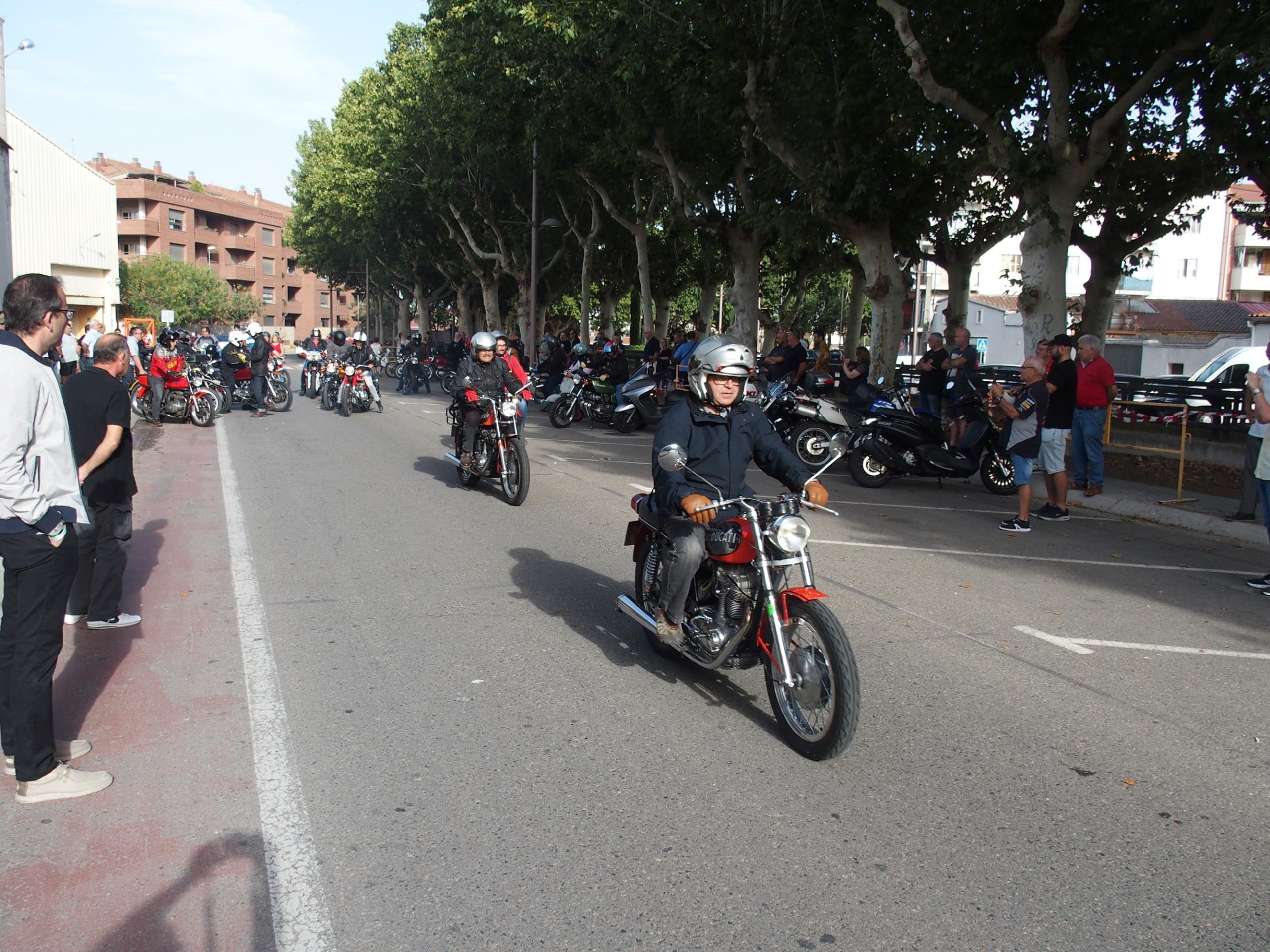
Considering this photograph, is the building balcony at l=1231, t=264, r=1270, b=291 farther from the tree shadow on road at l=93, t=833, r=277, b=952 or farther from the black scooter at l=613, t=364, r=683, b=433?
the tree shadow on road at l=93, t=833, r=277, b=952

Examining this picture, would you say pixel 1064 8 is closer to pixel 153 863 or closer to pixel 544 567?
pixel 544 567

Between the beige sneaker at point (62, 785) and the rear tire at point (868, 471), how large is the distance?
9.86 m

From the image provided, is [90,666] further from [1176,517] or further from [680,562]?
[1176,517]

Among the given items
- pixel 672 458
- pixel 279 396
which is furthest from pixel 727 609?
pixel 279 396

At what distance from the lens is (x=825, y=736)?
426 centimetres

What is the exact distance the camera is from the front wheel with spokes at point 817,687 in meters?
4.15

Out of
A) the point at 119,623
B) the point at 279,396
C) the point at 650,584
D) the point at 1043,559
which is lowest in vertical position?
the point at 119,623

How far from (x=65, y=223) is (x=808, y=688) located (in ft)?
147

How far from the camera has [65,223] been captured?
4141 centimetres

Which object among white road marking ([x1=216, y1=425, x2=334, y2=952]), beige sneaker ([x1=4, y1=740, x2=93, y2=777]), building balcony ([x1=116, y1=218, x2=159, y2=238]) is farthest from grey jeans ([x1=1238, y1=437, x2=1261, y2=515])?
building balcony ([x1=116, y1=218, x2=159, y2=238])

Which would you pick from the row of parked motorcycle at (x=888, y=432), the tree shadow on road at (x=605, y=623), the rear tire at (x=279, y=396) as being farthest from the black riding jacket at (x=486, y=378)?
the rear tire at (x=279, y=396)

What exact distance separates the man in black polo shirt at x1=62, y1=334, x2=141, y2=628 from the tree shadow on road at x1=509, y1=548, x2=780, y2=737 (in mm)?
2370

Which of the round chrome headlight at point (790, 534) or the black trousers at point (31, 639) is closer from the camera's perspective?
the black trousers at point (31, 639)

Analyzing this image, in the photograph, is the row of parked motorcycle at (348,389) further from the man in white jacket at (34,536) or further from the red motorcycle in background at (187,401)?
the man in white jacket at (34,536)
